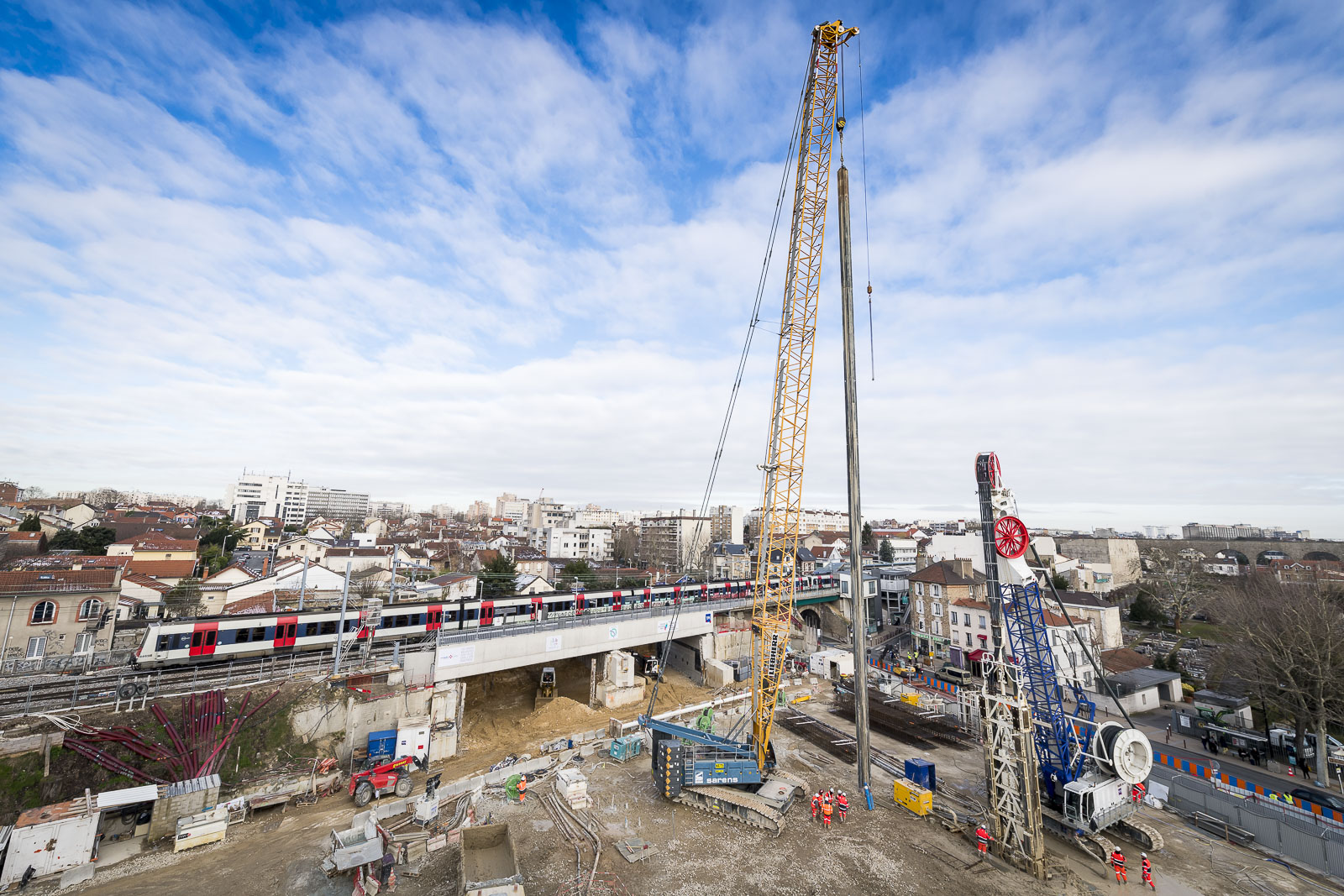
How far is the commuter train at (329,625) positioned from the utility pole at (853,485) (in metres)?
14.4

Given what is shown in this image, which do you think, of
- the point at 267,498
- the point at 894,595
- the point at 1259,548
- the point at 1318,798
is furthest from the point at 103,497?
the point at 1259,548

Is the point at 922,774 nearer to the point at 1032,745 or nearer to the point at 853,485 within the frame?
the point at 1032,745

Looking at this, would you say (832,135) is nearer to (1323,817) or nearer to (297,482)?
(1323,817)

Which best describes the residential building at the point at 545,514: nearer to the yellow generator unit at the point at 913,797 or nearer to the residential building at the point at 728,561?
the residential building at the point at 728,561

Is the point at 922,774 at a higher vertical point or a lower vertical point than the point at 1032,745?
lower

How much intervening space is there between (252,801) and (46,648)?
25906 millimetres

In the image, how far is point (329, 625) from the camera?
29.3 meters

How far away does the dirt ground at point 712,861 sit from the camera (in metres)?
14.6

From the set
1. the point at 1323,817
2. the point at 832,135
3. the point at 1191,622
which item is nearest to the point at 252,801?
the point at 832,135

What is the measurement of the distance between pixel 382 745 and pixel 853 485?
21.6 meters

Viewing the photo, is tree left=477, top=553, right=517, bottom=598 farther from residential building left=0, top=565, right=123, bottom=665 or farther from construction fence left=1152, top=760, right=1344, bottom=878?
construction fence left=1152, top=760, right=1344, bottom=878

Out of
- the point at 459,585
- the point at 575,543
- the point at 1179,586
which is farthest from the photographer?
the point at 575,543

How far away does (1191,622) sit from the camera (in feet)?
193

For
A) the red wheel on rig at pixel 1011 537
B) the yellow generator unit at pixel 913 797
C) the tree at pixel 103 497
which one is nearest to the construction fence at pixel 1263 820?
the yellow generator unit at pixel 913 797
